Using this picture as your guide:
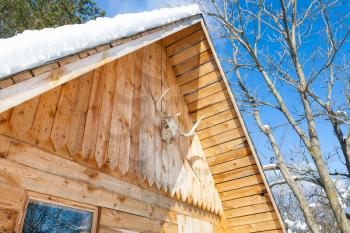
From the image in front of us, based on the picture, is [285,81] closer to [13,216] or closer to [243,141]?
[243,141]

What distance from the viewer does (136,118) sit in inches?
147

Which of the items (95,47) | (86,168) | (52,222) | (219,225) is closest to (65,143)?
(86,168)

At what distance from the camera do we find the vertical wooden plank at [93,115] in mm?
2746

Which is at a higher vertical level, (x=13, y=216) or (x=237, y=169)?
(x=237, y=169)

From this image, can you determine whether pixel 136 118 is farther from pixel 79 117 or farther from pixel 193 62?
pixel 193 62

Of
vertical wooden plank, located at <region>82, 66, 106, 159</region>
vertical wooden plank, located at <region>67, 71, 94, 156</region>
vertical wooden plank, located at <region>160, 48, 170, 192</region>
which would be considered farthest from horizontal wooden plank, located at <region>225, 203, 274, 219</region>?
vertical wooden plank, located at <region>67, 71, 94, 156</region>

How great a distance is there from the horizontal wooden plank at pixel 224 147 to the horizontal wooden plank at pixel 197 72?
127 cm

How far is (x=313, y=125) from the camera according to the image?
8914mm

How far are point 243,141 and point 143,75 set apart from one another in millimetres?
2076

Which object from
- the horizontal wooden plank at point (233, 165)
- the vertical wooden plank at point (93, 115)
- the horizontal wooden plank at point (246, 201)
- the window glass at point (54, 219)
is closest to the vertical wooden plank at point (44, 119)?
the vertical wooden plank at point (93, 115)

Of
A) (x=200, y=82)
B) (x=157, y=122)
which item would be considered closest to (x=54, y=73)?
(x=157, y=122)

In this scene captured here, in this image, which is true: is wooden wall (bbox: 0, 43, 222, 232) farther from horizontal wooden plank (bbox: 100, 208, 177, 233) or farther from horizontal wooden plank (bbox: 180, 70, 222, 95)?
horizontal wooden plank (bbox: 180, 70, 222, 95)

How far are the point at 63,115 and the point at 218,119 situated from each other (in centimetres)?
311

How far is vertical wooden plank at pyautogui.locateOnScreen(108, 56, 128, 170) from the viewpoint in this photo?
3.05 m
